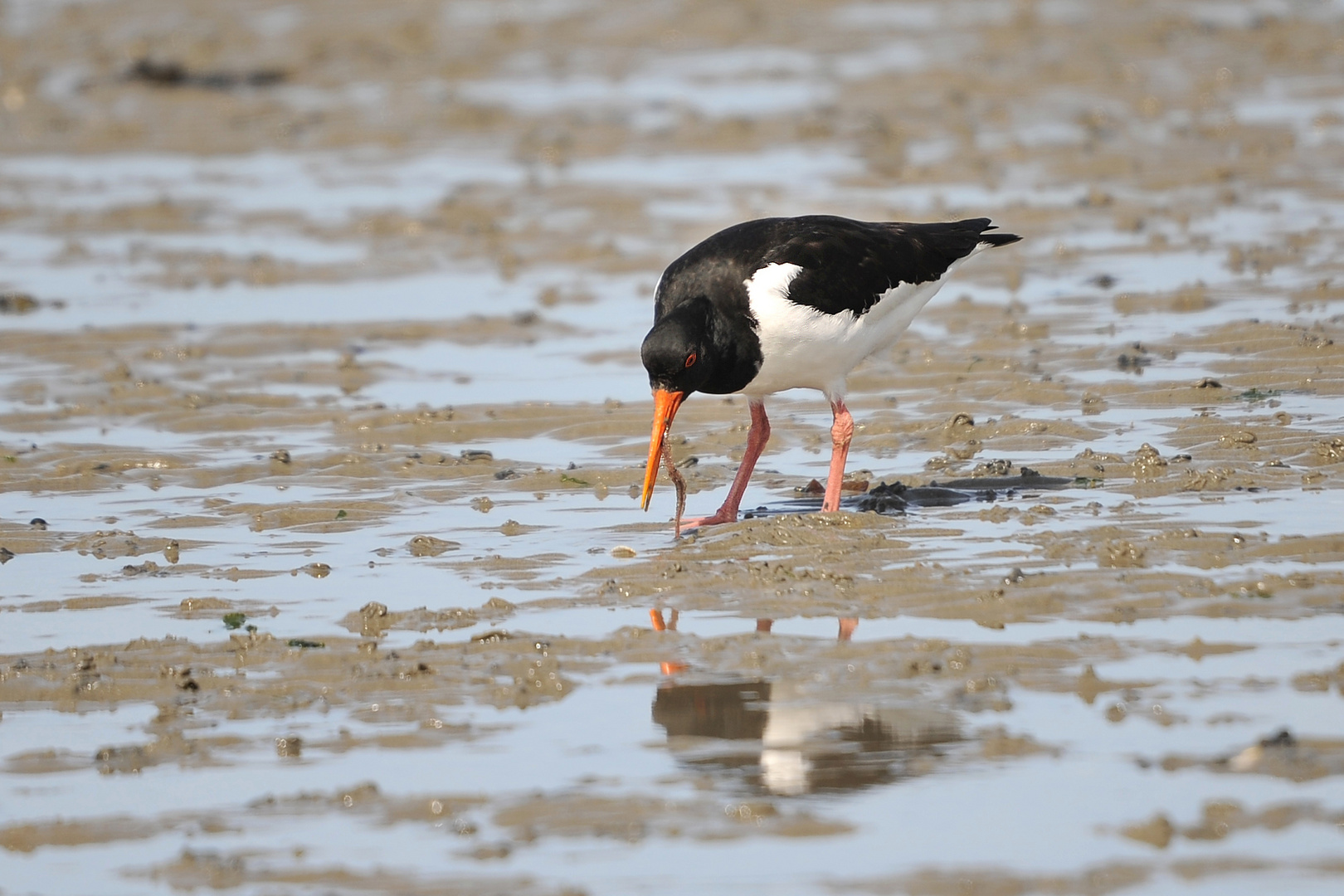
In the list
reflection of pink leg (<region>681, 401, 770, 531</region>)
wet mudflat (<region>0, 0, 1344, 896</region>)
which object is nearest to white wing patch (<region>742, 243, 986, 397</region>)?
reflection of pink leg (<region>681, 401, 770, 531</region>)

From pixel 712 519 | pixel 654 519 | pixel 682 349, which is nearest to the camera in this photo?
pixel 682 349

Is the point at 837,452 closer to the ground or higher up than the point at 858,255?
closer to the ground

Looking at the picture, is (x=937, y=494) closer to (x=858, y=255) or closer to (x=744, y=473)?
(x=744, y=473)

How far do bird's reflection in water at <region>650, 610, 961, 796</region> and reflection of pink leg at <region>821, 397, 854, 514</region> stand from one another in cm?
207

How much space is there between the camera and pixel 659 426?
7.57 meters

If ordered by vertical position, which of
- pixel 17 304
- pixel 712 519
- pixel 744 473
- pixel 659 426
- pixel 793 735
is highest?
pixel 17 304

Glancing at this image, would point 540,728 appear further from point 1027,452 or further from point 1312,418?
point 1312,418

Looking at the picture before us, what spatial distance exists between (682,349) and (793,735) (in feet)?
8.27

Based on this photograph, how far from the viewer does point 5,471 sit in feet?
30.0

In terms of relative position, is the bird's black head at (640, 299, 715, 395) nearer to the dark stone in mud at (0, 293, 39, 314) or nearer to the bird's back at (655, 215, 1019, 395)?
the bird's back at (655, 215, 1019, 395)

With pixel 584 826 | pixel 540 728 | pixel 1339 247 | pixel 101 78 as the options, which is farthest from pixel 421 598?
pixel 101 78

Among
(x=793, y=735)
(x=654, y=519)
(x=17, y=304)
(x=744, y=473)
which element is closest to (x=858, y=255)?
(x=744, y=473)

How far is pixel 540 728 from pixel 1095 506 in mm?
3117

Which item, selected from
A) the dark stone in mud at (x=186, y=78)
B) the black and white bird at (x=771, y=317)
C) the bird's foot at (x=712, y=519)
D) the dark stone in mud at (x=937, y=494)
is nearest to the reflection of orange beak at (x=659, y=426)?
the black and white bird at (x=771, y=317)
